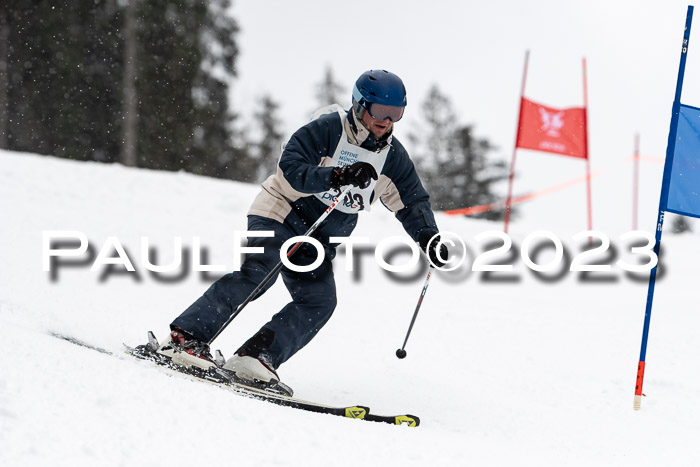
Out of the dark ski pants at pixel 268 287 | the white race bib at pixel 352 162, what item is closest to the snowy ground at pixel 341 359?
the dark ski pants at pixel 268 287

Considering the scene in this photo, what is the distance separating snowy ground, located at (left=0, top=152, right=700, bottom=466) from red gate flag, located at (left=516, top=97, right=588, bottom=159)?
1753mm

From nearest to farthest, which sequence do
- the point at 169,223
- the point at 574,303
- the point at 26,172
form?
the point at 574,303 < the point at 169,223 < the point at 26,172

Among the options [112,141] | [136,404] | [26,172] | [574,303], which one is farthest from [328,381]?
[112,141]

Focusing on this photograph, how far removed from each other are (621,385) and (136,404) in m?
3.54

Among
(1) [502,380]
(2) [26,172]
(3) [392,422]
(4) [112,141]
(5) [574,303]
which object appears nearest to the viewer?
(3) [392,422]

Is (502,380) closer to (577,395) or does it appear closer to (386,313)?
(577,395)

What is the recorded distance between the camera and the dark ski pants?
3.79 meters

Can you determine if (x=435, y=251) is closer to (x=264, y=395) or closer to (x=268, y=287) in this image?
(x=268, y=287)

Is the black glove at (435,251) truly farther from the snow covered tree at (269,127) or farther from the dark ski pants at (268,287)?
the snow covered tree at (269,127)

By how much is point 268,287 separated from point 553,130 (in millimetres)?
8044

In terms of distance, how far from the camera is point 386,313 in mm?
6492

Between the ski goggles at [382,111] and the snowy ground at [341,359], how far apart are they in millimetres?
1749

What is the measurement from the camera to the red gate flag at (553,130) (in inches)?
422

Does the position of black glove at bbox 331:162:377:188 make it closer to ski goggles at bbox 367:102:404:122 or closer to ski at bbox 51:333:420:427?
ski goggles at bbox 367:102:404:122
